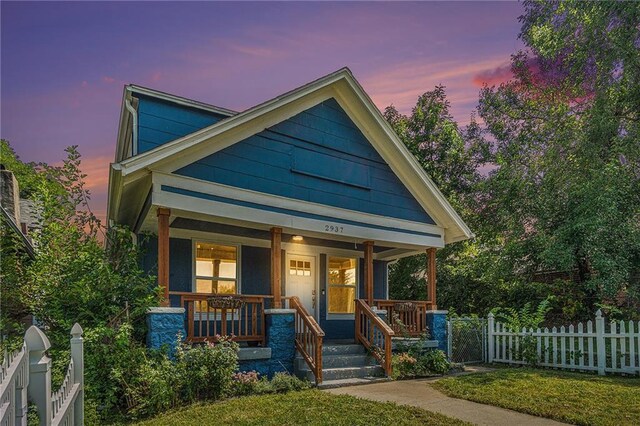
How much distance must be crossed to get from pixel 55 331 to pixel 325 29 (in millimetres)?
8990

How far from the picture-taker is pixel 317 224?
1014cm

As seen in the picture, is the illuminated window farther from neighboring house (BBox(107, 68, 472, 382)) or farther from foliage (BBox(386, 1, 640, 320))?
foliage (BBox(386, 1, 640, 320))

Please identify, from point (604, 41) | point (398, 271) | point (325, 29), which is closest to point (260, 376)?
point (325, 29)

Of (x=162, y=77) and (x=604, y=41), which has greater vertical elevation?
(x=604, y=41)

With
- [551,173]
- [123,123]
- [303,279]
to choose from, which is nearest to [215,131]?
[123,123]

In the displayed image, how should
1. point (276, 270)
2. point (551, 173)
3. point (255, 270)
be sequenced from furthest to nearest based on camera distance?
point (551, 173), point (255, 270), point (276, 270)

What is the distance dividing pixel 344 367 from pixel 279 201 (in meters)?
3.67

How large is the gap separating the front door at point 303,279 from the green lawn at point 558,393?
4226 mm

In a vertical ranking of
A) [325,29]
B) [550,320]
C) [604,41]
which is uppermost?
[604,41]

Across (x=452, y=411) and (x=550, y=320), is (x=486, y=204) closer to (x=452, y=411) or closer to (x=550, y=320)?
(x=550, y=320)

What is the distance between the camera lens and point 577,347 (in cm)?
1061

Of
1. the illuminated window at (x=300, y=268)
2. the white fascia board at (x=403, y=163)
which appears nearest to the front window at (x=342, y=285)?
the illuminated window at (x=300, y=268)

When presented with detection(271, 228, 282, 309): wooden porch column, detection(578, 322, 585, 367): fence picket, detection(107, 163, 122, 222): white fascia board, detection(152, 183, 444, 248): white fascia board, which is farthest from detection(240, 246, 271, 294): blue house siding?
detection(578, 322, 585, 367): fence picket

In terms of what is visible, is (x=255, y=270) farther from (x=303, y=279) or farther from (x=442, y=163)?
(x=442, y=163)
